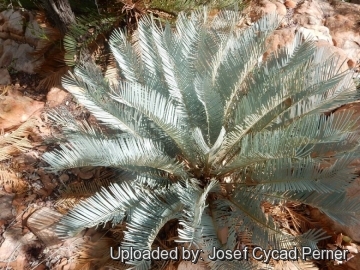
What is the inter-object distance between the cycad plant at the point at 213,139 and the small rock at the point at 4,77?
1.08 meters

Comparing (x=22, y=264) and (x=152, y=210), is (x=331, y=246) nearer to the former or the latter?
(x=152, y=210)

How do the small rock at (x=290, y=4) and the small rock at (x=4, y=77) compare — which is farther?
the small rock at (x=290, y=4)

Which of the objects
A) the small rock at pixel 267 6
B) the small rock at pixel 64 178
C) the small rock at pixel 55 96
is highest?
the small rock at pixel 267 6

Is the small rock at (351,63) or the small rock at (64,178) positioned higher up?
the small rock at (351,63)

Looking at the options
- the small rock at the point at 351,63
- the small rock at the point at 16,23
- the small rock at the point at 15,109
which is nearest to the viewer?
the small rock at the point at 15,109

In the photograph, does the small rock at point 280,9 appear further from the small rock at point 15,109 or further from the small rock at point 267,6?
the small rock at point 15,109

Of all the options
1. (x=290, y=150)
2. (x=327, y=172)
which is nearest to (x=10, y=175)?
(x=290, y=150)

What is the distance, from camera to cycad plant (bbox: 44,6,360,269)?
1.63 metres

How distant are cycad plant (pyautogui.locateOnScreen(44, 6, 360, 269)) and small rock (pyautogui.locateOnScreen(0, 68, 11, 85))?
1.08 metres

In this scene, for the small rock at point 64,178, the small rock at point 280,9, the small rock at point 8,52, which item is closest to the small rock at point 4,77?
the small rock at point 8,52

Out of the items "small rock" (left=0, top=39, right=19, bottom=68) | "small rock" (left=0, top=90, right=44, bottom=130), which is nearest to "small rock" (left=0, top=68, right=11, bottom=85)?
"small rock" (left=0, top=39, right=19, bottom=68)

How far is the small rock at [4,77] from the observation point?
2872 millimetres

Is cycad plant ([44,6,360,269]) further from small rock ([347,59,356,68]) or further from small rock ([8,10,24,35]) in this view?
small rock ([8,10,24,35])

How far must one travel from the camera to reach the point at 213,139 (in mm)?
2047
